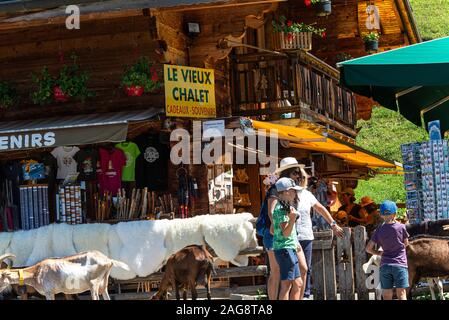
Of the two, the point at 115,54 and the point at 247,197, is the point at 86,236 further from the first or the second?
the point at 247,197

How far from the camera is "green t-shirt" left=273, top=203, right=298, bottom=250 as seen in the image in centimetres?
1177

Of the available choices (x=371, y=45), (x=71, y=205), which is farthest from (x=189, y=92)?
(x=371, y=45)

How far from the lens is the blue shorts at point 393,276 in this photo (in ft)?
39.4

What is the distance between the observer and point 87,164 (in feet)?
60.0

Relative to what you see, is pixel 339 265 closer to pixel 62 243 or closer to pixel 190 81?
pixel 62 243

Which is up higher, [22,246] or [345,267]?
[22,246]

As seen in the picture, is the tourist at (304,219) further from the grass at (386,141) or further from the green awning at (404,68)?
the grass at (386,141)

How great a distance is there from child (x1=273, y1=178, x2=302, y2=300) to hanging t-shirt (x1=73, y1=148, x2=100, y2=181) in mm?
6911

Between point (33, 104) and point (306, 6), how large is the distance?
669cm

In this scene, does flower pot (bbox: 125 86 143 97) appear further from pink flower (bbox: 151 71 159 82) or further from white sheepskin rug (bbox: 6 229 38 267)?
white sheepskin rug (bbox: 6 229 38 267)

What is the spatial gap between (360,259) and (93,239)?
14.7 ft

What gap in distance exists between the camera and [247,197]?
20.2 meters

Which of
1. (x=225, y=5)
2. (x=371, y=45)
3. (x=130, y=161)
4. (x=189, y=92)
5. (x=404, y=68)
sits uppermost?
(x=371, y=45)

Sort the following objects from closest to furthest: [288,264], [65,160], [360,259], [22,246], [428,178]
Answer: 1. [288,264]
2. [360,259]
3. [428,178]
4. [22,246]
5. [65,160]
